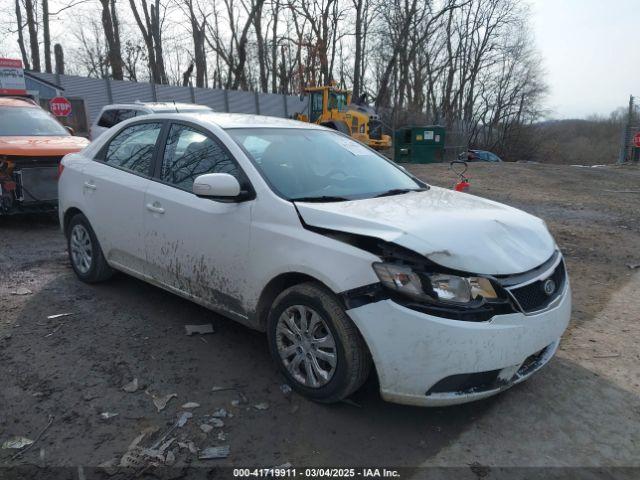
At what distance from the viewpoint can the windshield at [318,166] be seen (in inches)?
135

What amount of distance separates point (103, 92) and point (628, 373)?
26.4 meters

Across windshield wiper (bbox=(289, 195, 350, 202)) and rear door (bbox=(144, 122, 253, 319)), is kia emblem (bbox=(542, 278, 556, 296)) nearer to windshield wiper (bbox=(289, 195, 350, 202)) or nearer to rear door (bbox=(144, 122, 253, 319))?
windshield wiper (bbox=(289, 195, 350, 202))

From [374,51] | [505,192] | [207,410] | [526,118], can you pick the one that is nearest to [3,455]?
[207,410]

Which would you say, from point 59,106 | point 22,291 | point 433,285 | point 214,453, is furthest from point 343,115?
point 214,453

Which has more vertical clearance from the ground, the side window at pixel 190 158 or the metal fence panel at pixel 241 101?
the metal fence panel at pixel 241 101

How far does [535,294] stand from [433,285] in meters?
0.64

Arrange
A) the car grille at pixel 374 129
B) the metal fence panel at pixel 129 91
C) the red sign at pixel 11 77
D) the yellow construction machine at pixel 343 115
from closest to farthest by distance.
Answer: the red sign at pixel 11 77 < the yellow construction machine at pixel 343 115 < the car grille at pixel 374 129 < the metal fence panel at pixel 129 91

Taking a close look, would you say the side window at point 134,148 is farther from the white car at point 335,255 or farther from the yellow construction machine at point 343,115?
the yellow construction machine at point 343,115

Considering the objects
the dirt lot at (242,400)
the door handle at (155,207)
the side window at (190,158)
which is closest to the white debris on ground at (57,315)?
the dirt lot at (242,400)

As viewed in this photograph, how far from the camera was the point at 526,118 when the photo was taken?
42.1 metres

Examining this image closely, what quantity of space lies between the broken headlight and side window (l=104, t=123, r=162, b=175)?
7.67ft

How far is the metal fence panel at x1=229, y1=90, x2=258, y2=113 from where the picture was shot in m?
32.0

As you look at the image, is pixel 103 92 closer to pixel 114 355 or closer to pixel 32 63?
pixel 32 63

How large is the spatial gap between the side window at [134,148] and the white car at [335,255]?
2 centimetres
